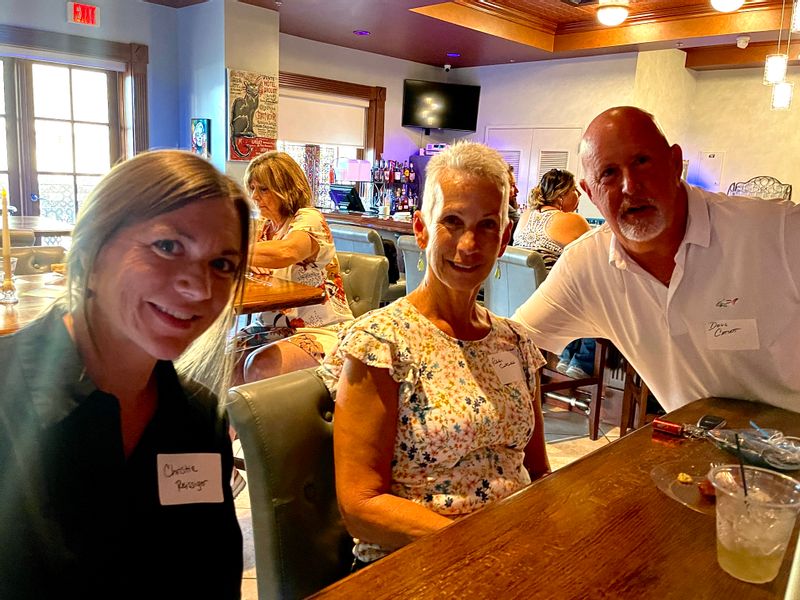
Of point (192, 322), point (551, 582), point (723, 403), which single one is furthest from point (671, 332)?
point (192, 322)

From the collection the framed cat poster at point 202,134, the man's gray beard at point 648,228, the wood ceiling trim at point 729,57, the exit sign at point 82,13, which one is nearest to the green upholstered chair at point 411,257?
the man's gray beard at point 648,228

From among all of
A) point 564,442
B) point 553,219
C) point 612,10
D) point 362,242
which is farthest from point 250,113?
point 564,442

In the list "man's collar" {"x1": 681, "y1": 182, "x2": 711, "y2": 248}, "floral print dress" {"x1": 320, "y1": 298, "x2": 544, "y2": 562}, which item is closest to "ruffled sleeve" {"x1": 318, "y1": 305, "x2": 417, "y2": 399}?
"floral print dress" {"x1": 320, "y1": 298, "x2": 544, "y2": 562}

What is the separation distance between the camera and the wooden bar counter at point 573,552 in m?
0.85

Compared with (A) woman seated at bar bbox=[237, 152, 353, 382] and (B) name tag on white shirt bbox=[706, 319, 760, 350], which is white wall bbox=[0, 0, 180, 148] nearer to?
(A) woman seated at bar bbox=[237, 152, 353, 382]

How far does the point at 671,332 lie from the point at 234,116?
479 centimetres

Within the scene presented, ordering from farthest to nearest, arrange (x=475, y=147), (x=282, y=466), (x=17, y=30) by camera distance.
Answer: (x=17, y=30) < (x=475, y=147) < (x=282, y=466)

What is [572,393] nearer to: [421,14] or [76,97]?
[421,14]

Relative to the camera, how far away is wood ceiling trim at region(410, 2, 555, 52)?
6.04 m

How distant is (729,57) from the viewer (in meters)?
7.66

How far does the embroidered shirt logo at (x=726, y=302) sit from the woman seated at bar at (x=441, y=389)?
638 mm

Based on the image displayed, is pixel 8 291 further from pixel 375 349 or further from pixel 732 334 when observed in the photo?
pixel 732 334

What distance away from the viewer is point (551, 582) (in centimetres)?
87

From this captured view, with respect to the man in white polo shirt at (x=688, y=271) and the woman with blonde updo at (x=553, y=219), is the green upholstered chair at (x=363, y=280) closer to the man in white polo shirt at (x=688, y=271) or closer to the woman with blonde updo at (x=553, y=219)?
the woman with blonde updo at (x=553, y=219)
